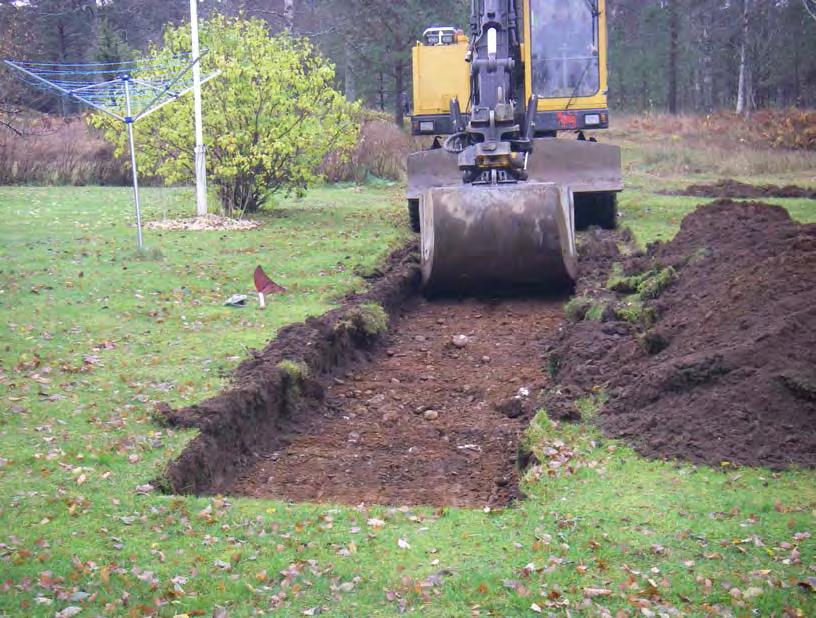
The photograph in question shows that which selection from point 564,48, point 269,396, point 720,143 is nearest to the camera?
point 269,396

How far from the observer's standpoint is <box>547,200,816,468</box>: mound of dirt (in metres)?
6.74

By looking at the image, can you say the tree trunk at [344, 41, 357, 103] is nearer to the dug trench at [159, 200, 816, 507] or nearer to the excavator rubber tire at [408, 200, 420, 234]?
the excavator rubber tire at [408, 200, 420, 234]

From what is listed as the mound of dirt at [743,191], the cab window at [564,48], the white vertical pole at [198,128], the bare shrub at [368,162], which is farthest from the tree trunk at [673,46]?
the white vertical pole at [198,128]

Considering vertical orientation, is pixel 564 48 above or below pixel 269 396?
above

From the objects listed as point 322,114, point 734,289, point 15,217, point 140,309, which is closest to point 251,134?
point 322,114

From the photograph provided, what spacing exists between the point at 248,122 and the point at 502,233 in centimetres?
785

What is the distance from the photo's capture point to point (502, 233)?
1230 cm

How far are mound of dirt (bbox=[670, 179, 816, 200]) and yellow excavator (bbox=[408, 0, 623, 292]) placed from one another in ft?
16.9

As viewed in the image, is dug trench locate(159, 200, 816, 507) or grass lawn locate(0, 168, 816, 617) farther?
dug trench locate(159, 200, 816, 507)

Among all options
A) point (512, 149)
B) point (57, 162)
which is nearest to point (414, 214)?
point (512, 149)

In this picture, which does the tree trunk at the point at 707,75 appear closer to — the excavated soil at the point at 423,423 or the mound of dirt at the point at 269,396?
the excavated soil at the point at 423,423

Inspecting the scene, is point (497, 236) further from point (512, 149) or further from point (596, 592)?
point (596, 592)

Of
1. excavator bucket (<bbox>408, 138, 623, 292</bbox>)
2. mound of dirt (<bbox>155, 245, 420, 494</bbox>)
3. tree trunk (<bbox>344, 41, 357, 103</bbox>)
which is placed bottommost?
mound of dirt (<bbox>155, 245, 420, 494</bbox>)

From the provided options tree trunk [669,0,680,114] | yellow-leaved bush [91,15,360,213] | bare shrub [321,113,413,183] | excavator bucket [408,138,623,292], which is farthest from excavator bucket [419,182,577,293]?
tree trunk [669,0,680,114]
